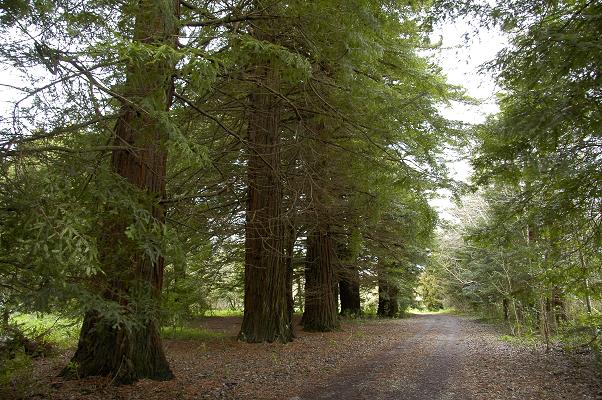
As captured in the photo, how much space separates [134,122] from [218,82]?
2.02 meters

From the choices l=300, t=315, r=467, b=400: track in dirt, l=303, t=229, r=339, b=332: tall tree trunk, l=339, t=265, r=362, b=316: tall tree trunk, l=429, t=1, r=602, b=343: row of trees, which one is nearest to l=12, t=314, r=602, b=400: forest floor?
l=300, t=315, r=467, b=400: track in dirt

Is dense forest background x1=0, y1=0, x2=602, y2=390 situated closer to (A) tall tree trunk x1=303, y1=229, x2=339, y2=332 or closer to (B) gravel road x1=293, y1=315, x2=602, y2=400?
(B) gravel road x1=293, y1=315, x2=602, y2=400

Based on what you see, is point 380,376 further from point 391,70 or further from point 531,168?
point 391,70

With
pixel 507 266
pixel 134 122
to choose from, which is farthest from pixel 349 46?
pixel 507 266

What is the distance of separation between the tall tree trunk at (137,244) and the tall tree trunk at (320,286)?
855 centimetres

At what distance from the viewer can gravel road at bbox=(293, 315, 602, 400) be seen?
22.0 ft

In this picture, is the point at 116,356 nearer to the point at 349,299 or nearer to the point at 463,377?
the point at 463,377

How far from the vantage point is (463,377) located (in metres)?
8.08

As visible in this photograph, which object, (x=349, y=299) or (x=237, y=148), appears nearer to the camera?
(x=237, y=148)

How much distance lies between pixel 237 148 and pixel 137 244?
4.75m

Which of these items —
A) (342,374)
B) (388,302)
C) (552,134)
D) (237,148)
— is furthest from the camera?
(388,302)

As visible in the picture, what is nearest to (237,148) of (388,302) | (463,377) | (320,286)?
(463,377)

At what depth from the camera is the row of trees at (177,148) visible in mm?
3637

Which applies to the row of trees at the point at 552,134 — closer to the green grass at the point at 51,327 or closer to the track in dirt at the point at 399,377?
the track in dirt at the point at 399,377
